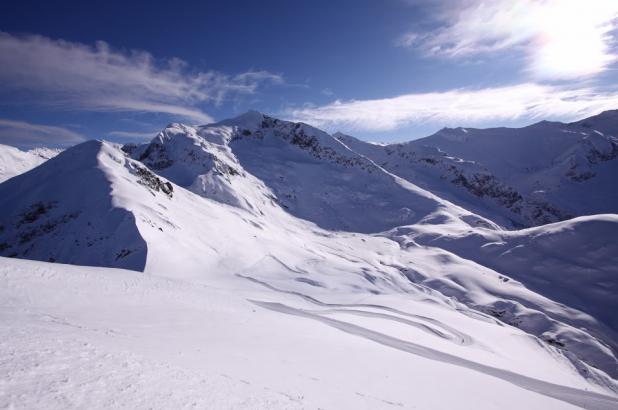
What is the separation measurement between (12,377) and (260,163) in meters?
85.2

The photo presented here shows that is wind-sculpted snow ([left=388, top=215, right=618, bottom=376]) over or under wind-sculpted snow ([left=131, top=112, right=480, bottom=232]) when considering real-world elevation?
under

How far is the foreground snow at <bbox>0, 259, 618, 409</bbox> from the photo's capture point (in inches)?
269

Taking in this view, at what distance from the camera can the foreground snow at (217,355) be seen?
6.84 metres

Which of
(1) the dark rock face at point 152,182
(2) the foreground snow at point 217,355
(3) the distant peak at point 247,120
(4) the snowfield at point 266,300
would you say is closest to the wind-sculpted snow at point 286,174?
(3) the distant peak at point 247,120

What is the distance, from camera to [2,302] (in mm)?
11219

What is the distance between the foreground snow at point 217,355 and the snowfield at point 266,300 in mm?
60

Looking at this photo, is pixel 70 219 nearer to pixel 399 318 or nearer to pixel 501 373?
pixel 399 318

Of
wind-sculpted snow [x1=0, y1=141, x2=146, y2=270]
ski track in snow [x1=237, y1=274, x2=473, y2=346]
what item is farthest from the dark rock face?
ski track in snow [x1=237, y1=274, x2=473, y2=346]

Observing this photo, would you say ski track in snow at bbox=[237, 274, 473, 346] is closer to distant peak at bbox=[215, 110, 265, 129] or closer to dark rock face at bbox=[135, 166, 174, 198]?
dark rock face at bbox=[135, 166, 174, 198]

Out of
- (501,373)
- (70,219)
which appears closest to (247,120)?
(70,219)

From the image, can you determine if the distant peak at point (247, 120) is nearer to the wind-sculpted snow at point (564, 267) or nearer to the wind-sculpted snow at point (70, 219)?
the wind-sculpted snow at point (564, 267)

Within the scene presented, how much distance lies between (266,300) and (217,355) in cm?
1210

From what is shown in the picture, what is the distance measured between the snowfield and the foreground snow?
6 cm

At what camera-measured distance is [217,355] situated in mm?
10195
